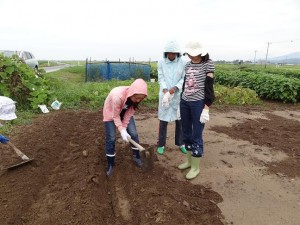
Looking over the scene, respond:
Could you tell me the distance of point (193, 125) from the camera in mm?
3891

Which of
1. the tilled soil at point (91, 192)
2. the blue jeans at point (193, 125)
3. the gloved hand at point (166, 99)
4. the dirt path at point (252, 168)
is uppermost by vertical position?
the gloved hand at point (166, 99)

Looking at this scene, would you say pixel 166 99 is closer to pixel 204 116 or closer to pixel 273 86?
pixel 204 116

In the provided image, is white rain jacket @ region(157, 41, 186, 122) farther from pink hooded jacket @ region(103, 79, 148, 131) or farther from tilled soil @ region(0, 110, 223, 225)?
pink hooded jacket @ region(103, 79, 148, 131)

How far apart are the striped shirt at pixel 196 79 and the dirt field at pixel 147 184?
1.08m

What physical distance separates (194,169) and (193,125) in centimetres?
59

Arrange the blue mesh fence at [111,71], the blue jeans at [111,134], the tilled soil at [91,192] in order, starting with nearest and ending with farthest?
the tilled soil at [91,192] < the blue jeans at [111,134] < the blue mesh fence at [111,71]

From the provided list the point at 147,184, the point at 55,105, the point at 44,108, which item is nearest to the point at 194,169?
the point at 147,184

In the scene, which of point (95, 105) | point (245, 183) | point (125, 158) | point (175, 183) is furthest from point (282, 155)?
point (95, 105)

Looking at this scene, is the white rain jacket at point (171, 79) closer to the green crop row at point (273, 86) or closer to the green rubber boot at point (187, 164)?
the green rubber boot at point (187, 164)

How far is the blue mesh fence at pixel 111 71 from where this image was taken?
622 inches

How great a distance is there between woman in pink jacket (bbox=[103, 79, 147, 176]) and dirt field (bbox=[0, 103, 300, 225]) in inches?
19.1

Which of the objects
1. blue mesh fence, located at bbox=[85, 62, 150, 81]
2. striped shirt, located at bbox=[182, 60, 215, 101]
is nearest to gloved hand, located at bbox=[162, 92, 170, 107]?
striped shirt, located at bbox=[182, 60, 215, 101]

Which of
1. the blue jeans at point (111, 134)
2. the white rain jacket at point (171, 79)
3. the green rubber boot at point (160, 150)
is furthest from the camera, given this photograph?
the green rubber boot at point (160, 150)

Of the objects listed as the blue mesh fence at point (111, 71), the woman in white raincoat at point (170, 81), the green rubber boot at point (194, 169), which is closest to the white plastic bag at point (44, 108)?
the woman in white raincoat at point (170, 81)
